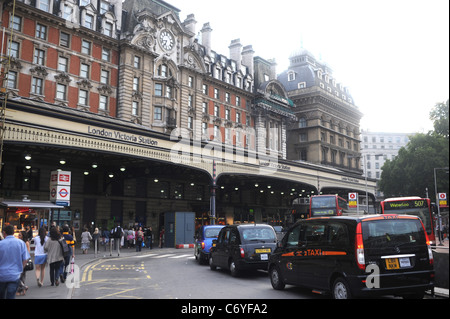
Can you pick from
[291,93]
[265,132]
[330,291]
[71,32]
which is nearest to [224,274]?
[330,291]

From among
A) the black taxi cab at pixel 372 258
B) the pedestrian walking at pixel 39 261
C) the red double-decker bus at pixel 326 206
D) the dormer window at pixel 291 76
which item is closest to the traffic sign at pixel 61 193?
the pedestrian walking at pixel 39 261

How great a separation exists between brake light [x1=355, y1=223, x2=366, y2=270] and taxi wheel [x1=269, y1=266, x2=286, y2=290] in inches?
128

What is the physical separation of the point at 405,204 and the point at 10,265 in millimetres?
23003

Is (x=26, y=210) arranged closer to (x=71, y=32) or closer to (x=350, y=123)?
(x=71, y=32)

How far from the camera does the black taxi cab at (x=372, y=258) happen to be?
27.5 feet

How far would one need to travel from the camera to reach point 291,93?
74.4 meters

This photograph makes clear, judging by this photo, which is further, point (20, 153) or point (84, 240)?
point (20, 153)

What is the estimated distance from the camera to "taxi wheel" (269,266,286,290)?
36.7 feet

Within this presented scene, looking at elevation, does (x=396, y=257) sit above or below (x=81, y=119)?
below

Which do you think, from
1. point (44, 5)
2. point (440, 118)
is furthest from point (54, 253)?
point (440, 118)

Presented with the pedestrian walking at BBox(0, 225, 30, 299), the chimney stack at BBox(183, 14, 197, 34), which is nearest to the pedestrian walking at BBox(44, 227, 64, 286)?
the pedestrian walking at BBox(0, 225, 30, 299)

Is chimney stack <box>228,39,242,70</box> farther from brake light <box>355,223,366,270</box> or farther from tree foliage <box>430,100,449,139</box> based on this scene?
brake light <box>355,223,366,270</box>

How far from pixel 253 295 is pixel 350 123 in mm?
76614

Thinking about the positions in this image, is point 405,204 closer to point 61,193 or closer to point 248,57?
point 61,193
